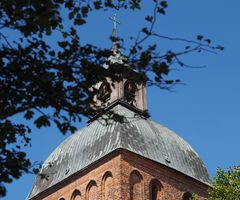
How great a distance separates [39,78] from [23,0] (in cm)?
103

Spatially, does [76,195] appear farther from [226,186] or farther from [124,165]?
[226,186]

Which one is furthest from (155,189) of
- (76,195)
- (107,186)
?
(76,195)

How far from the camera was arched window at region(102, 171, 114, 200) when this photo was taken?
91.9 feet

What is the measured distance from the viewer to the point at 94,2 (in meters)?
9.02

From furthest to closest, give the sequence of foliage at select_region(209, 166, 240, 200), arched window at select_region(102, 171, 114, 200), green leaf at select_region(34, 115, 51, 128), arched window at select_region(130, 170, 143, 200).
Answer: arched window at select_region(130, 170, 143, 200)
arched window at select_region(102, 171, 114, 200)
foliage at select_region(209, 166, 240, 200)
green leaf at select_region(34, 115, 51, 128)

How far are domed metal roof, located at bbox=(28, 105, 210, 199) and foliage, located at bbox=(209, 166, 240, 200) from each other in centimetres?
725

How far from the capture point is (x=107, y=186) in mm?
28453

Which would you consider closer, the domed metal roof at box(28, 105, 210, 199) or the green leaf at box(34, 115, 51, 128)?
the green leaf at box(34, 115, 51, 128)

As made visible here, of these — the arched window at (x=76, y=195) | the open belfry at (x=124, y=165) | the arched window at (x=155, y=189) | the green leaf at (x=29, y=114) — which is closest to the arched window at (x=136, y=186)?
the open belfry at (x=124, y=165)

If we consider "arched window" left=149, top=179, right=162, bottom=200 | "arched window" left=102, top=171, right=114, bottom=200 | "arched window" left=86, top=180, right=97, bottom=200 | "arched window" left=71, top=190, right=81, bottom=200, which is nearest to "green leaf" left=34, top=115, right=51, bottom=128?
"arched window" left=102, top=171, right=114, bottom=200

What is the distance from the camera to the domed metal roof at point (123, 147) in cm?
2864

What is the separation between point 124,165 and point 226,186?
8142 mm

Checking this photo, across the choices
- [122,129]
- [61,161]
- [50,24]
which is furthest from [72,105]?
[61,161]

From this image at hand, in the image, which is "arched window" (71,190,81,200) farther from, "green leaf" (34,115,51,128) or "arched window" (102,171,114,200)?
"green leaf" (34,115,51,128)
